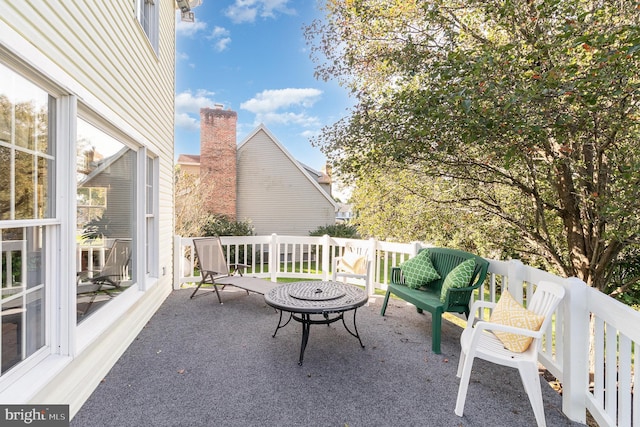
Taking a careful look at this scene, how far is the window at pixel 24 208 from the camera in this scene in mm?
1731

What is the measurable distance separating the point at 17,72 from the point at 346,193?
6.32 meters

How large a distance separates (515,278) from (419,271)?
1172 mm

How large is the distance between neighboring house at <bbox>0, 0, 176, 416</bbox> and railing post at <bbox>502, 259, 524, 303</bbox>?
3816 mm

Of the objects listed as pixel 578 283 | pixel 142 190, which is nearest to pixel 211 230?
pixel 142 190

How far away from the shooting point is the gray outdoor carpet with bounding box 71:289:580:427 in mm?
2260

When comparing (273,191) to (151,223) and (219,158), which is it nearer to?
(219,158)

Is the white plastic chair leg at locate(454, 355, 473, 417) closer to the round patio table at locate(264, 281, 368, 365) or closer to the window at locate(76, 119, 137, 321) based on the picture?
the round patio table at locate(264, 281, 368, 365)

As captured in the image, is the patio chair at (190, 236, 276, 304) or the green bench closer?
the green bench

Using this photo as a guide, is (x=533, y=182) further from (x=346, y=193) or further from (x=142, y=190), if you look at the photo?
(x=142, y=190)

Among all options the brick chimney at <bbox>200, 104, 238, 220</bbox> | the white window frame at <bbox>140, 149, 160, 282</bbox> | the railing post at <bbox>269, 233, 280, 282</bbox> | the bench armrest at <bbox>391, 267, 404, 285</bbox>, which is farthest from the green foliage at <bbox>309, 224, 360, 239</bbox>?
the white window frame at <bbox>140, 149, 160, 282</bbox>

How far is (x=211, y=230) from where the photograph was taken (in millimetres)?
10891

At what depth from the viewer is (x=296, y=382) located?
272cm

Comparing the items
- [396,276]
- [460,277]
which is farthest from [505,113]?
[396,276]

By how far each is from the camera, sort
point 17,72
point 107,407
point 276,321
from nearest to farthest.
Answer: point 17,72
point 107,407
point 276,321
